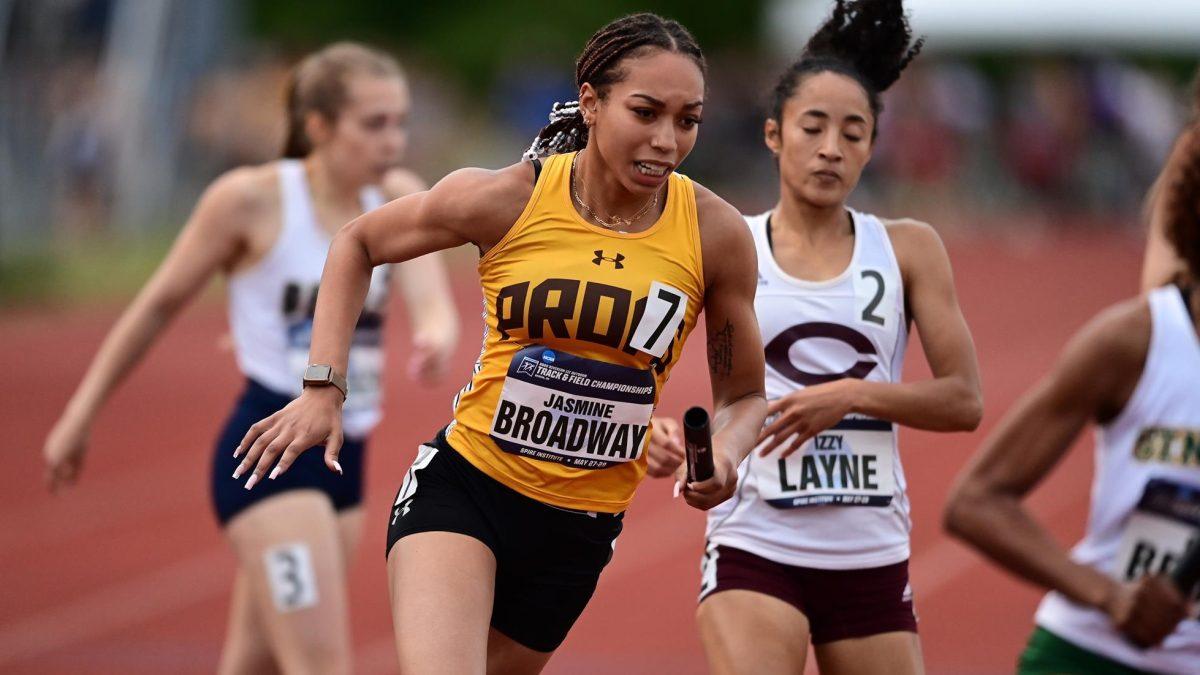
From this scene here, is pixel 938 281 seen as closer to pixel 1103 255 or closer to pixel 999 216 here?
pixel 1103 255

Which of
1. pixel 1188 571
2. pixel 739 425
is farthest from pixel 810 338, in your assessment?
pixel 1188 571

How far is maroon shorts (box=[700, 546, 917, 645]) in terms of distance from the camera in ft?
14.2

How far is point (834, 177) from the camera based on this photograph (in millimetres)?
4484

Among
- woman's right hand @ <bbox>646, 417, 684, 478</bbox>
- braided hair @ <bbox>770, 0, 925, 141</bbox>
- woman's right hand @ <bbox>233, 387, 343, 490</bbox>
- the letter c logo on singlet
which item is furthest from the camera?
braided hair @ <bbox>770, 0, 925, 141</bbox>

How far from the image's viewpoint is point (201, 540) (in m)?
10.9

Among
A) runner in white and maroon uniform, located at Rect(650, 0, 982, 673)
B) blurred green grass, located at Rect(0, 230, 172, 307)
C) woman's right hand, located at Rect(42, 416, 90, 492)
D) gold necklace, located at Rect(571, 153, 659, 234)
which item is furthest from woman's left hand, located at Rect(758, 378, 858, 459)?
blurred green grass, located at Rect(0, 230, 172, 307)

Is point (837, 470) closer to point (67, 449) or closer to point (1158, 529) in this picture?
point (1158, 529)

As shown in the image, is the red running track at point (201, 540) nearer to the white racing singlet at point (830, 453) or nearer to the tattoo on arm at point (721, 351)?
the white racing singlet at point (830, 453)

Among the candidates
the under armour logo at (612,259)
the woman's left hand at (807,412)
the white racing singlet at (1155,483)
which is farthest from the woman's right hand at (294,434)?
the white racing singlet at (1155,483)

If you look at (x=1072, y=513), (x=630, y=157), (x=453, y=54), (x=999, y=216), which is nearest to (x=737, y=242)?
(x=630, y=157)

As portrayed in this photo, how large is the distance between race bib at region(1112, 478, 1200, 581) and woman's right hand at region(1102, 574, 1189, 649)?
62mm

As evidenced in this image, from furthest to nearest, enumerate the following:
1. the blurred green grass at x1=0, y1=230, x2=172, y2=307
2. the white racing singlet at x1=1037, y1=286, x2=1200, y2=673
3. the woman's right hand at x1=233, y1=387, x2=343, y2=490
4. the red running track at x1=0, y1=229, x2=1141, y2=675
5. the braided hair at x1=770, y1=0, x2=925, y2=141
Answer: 1. the blurred green grass at x1=0, y1=230, x2=172, y2=307
2. the red running track at x1=0, y1=229, x2=1141, y2=675
3. the braided hair at x1=770, y1=0, x2=925, y2=141
4. the woman's right hand at x1=233, y1=387, x2=343, y2=490
5. the white racing singlet at x1=1037, y1=286, x2=1200, y2=673

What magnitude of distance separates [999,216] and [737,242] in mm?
33630

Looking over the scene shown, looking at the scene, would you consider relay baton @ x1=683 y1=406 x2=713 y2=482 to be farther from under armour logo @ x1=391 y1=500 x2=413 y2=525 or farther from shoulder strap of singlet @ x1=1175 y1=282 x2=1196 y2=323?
shoulder strap of singlet @ x1=1175 y1=282 x2=1196 y2=323
